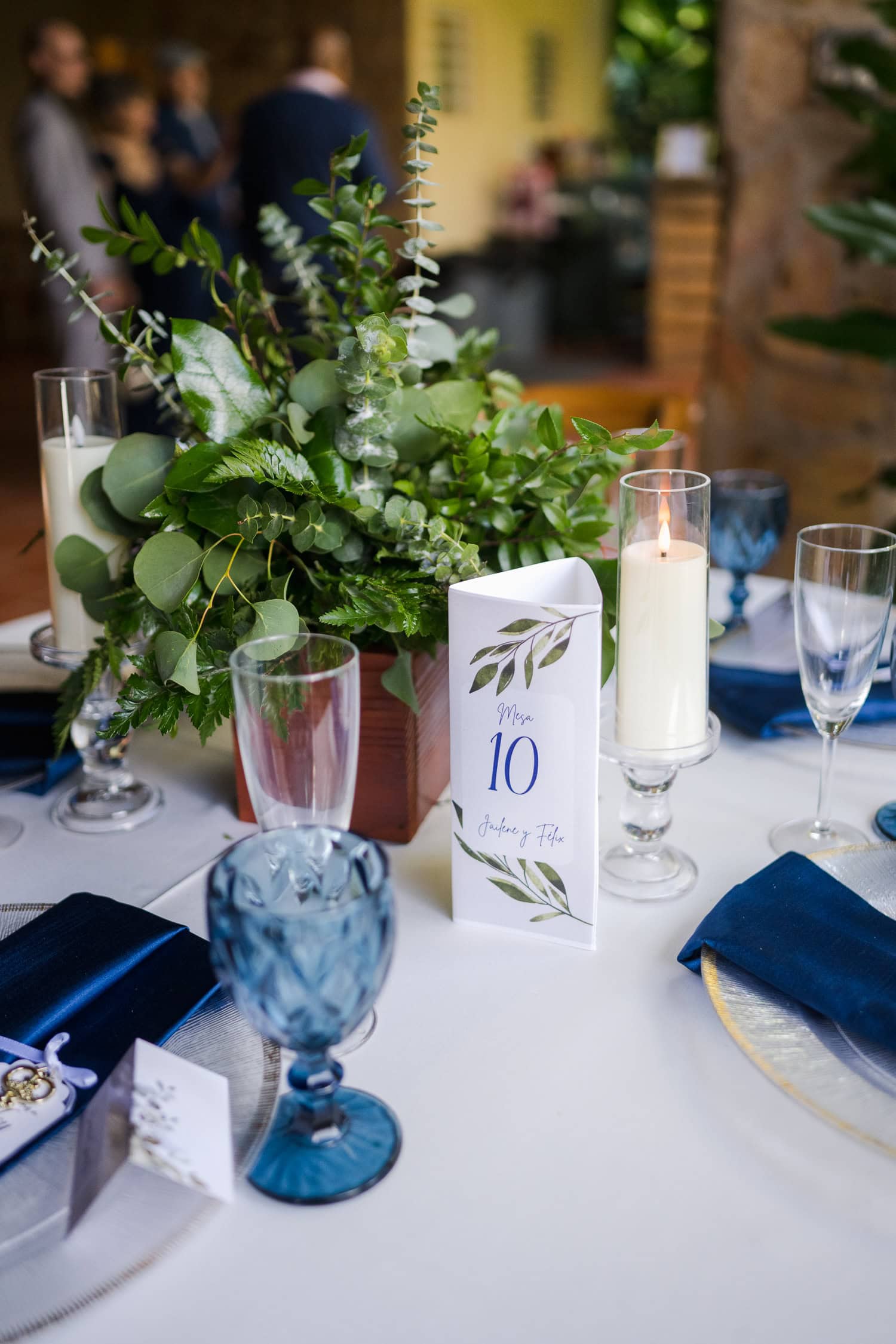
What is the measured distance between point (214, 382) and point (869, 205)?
1706 mm

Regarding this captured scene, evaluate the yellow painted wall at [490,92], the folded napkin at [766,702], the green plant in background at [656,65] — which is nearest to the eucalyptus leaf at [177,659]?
the folded napkin at [766,702]

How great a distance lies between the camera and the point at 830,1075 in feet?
1.92

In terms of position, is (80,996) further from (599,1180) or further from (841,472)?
(841,472)

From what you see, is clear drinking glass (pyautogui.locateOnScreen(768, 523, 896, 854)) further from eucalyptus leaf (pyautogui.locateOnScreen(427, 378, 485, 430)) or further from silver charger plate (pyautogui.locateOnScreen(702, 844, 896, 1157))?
eucalyptus leaf (pyautogui.locateOnScreen(427, 378, 485, 430))

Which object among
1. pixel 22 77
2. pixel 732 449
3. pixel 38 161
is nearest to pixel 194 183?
pixel 38 161

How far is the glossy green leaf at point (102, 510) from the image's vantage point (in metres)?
0.84

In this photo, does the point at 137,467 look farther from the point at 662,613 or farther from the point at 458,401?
the point at 662,613

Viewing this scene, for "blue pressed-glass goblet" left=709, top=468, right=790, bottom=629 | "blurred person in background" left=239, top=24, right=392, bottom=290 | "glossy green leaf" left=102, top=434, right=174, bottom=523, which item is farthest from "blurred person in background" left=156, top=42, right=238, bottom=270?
"glossy green leaf" left=102, top=434, right=174, bottom=523

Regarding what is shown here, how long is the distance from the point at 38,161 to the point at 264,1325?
4236 mm

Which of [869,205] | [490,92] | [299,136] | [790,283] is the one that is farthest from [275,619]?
[490,92]

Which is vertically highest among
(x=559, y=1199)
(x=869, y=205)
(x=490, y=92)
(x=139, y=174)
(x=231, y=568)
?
(x=490, y=92)

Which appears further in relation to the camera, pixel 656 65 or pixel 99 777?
pixel 656 65

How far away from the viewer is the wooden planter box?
81 cm

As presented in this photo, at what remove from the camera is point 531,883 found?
708 millimetres
